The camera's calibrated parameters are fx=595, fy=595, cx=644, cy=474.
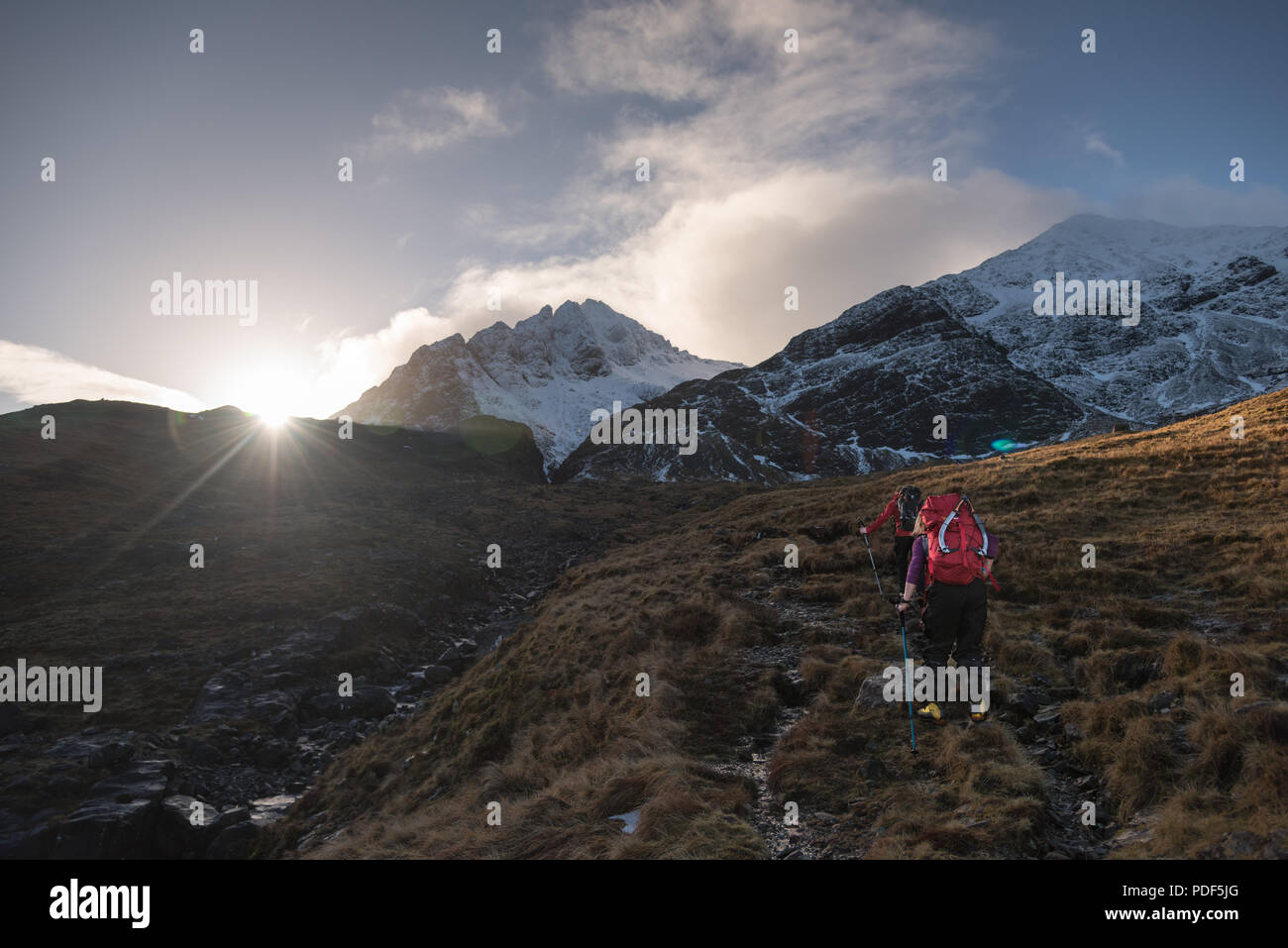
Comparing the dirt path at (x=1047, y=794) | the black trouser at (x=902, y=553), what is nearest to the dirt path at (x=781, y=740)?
the dirt path at (x=1047, y=794)

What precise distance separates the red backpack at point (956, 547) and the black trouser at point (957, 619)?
0.53ft

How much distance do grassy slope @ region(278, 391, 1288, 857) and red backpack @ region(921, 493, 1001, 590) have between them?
6.75 ft

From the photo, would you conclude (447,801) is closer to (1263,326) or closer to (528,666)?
(528,666)

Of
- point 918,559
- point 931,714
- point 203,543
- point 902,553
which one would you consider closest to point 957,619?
point 918,559

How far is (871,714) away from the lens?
30.3 ft

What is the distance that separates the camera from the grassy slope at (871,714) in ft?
20.7

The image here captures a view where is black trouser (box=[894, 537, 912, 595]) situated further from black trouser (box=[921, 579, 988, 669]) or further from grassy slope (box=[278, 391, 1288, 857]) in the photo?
black trouser (box=[921, 579, 988, 669])

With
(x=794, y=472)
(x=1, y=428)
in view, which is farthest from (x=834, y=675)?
(x=794, y=472)

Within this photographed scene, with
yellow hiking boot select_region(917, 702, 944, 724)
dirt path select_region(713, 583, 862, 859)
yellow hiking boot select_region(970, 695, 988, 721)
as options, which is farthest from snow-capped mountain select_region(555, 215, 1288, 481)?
yellow hiking boot select_region(970, 695, 988, 721)

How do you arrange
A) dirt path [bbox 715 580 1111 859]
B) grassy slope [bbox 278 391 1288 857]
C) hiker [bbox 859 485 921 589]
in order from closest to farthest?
dirt path [bbox 715 580 1111 859] < grassy slope [bbox 278 391 1288 857] < hiker [bbox 859 485 921 589]

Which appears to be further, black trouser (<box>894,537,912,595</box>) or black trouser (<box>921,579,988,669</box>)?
black trouser (<box>894,537,912,595</box>)

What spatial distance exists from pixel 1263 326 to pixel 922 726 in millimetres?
252437

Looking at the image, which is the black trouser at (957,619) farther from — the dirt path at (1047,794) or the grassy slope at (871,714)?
the grassy slope at (871,714)

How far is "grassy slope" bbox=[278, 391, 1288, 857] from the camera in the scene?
6301mm
